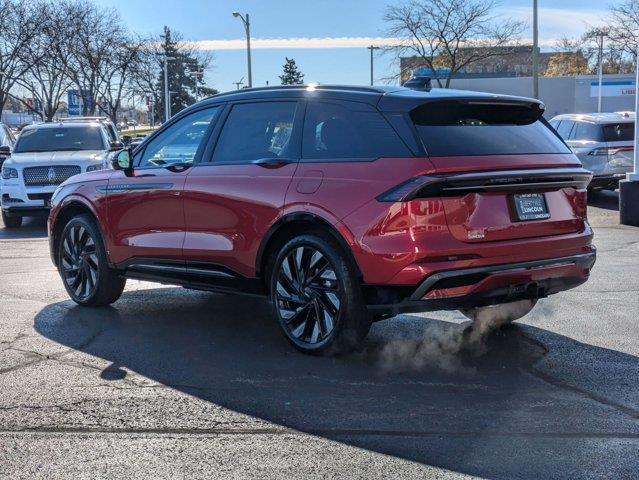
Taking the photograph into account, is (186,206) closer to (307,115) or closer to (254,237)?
(254,237)

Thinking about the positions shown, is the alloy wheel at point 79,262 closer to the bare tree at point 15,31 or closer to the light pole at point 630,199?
the light pole at point 630,199

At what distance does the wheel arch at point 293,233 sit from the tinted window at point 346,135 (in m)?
0.45

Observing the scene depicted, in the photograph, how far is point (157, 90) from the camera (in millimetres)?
64062

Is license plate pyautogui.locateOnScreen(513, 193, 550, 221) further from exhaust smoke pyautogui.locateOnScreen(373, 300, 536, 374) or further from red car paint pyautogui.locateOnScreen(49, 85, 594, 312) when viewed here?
exhaust smoke pyautogui.locateOnScreen(373, 300, 536, 374)

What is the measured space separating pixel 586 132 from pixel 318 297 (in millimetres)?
12948

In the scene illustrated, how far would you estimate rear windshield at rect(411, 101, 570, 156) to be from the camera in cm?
511

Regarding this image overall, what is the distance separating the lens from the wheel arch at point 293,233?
5.20 metres

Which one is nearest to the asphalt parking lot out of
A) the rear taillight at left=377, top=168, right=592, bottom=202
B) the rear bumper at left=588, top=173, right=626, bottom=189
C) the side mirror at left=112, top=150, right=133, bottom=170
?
the rear taillight at left=377, top=168, right=592, bottom=202

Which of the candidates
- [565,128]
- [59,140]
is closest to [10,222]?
[59,140]

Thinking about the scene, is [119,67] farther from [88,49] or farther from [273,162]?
[273,162]

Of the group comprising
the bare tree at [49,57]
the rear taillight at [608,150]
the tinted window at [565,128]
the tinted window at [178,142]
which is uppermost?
the bare tree at [49,57]

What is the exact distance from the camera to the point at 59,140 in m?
15.7

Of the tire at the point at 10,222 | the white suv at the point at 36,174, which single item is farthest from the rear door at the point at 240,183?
the tire at the point at 10,222

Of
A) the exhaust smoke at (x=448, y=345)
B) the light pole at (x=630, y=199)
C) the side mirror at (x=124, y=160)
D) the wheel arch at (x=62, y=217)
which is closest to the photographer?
the exhaust smoke at (x=448, y=345)
